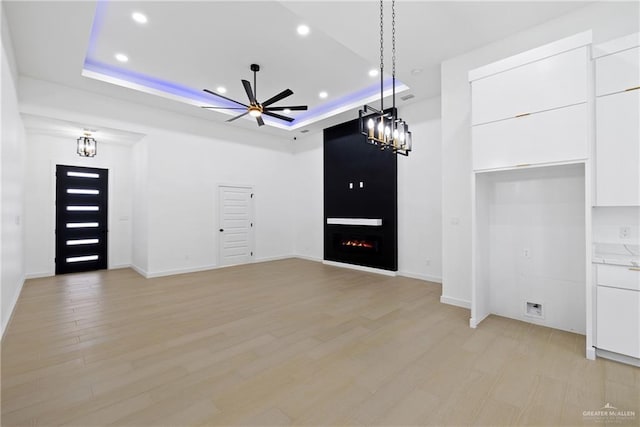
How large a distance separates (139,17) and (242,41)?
127cm

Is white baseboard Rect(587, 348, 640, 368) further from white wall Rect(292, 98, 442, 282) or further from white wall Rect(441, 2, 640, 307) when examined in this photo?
white wall Rect(292, 98, 442, 282)

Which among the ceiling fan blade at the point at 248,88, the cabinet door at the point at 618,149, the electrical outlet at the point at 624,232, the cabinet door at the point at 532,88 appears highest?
the ceiling fan blade at the point at 248,88

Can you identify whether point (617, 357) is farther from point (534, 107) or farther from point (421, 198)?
point (421, 198)

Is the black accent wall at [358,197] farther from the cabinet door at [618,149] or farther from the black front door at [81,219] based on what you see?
the black front door at [81,219]

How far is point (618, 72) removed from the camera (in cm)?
270

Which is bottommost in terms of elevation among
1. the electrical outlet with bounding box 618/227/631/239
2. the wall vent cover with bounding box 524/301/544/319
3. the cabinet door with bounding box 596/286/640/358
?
the wall vent cover with bounding box 524/301/544/319

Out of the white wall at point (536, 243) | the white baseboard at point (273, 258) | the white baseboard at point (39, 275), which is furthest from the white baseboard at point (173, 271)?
Result: the white wall at point (536, 243)

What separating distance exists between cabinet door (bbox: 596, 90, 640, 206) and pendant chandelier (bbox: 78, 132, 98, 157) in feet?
27.2

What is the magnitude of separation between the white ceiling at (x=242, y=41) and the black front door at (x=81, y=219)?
8.06 ft

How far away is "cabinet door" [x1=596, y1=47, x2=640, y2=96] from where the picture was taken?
2.62 metres

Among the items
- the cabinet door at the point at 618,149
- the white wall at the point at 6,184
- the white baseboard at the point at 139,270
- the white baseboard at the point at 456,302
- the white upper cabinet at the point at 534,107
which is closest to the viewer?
the cabinet door at the point at 618,149

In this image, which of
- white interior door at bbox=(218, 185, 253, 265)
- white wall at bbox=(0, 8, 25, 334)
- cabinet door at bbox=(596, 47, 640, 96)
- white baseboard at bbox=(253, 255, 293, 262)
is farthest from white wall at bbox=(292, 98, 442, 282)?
white wall at bbox=(0, 8, 25, 334)

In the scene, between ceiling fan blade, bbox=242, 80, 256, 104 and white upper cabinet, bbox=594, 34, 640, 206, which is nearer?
white upper cabinet, bbox=594, 34, 640, 206

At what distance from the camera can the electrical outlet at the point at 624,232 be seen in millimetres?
2776
